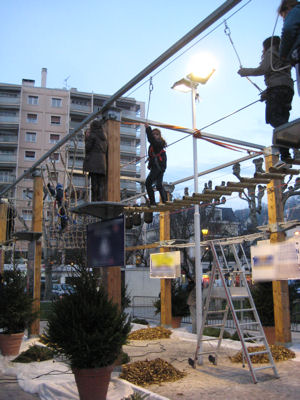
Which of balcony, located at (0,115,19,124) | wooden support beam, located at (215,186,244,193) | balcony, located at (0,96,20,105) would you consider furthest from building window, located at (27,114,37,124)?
wooden support beam, located at (215,186,244,193)

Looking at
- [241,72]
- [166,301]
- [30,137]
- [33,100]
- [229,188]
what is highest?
[33,100]

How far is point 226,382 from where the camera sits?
7352mm

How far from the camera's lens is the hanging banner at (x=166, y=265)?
565 inches

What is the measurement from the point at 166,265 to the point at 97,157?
7.60m

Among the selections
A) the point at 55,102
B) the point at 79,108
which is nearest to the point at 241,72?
the point at 55,102

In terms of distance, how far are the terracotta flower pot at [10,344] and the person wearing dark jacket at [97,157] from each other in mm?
4565

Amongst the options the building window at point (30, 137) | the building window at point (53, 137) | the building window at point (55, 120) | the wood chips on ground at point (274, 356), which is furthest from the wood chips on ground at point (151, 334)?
the building window at point (55, 120)

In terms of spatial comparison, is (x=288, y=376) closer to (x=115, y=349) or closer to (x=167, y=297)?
(x=115, y=349)

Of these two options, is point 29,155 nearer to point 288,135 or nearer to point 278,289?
point 278,289

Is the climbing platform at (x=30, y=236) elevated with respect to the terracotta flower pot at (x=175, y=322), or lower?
elevated

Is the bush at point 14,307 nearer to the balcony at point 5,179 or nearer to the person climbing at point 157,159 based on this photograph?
the person climbing at point 157,159

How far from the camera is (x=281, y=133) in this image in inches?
154

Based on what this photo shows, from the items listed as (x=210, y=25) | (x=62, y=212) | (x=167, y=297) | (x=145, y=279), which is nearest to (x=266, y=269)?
(x=167, y=297)

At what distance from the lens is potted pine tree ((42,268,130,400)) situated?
217 inches
